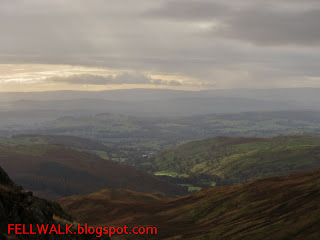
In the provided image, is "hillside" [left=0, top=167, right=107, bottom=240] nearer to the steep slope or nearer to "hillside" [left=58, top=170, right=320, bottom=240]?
"hillside" [left=58, top=170, right=320, bottom=240]

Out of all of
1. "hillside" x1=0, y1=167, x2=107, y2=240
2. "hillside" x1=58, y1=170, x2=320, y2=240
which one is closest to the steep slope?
"hillside" x1=58, y1=170, x2=320, y2=240

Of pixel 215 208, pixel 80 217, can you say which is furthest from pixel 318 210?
pixel 80 217

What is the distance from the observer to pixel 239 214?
253 ft

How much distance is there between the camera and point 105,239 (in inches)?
1908

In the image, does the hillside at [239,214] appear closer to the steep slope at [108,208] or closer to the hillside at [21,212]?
the steep slope at [108,208]

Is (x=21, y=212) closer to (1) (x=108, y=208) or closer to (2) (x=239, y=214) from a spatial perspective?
(2) (x=239, y=214)

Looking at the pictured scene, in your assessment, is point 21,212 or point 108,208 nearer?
point 21,212

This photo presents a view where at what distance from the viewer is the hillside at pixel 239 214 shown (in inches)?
2275

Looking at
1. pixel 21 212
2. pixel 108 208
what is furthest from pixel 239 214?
pixel 108 208

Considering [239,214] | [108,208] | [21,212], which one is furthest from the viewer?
[108,208]

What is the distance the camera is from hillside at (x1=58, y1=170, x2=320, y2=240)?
57.8 meters

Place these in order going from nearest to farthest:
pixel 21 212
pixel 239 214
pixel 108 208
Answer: pixel 21 212 → pixel 239 214 → pixel 108 208

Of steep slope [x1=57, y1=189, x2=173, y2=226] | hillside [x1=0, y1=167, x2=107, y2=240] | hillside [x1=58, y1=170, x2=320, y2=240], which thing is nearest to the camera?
hillside [x1=0, y1=167, x2=107, y2=240]

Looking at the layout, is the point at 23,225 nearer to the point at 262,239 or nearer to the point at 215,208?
the point at 262,239
